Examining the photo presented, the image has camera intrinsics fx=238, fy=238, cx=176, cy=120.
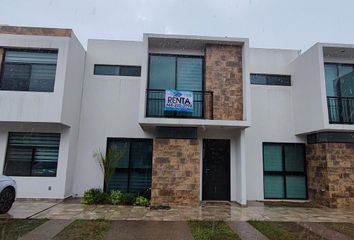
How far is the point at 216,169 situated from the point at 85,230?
5.29 meters

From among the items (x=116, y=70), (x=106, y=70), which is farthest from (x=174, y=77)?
(x=106, y=70)

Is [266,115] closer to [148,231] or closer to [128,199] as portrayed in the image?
[128,199]

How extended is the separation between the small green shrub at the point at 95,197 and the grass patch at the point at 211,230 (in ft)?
11.2

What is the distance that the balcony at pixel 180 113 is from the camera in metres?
8.59

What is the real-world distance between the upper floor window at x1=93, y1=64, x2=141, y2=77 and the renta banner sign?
227cm

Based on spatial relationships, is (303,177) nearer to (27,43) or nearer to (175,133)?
(175,133)

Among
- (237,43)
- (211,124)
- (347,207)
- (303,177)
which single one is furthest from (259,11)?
(347,207)

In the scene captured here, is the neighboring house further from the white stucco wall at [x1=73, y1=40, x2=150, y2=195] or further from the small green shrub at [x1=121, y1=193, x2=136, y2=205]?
the small green shrub at [x1=121, y1=193, x2=136, y2=205]

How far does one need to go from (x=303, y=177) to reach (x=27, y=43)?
11253mm

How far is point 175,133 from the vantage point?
8.31 metres

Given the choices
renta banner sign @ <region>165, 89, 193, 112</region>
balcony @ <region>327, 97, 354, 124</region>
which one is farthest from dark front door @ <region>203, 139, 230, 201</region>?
balcony @ <region>327, 97, 354, 124</region>

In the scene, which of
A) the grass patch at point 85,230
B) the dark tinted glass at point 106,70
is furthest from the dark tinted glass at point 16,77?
the grass patch at point 85,230

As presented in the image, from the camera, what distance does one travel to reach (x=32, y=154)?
27.5ft

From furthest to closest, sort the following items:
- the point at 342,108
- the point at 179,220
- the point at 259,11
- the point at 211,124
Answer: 1. the point at 259,11
2. the point at 342,108
3. the point at 211,124
4. the point at 179,220
